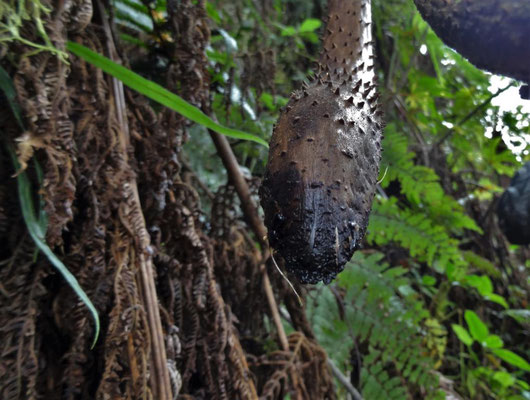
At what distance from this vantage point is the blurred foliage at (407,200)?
140 cm

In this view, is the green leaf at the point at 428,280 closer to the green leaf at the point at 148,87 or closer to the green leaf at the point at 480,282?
the green leaf at the point at 480,282

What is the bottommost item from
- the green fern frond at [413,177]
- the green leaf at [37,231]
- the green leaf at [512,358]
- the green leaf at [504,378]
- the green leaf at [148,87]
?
the green leaf at [504,378]

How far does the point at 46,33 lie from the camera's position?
772mm

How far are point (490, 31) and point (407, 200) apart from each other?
6.59 ft

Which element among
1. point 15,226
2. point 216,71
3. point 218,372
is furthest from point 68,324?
point 216,71

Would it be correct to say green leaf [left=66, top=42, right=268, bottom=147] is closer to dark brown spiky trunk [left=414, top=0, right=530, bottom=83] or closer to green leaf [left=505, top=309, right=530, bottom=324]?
dark brown spiky trunk [left=414, top=0, right=530, bottom=83]

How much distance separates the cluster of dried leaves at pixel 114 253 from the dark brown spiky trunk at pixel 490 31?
0.61 m

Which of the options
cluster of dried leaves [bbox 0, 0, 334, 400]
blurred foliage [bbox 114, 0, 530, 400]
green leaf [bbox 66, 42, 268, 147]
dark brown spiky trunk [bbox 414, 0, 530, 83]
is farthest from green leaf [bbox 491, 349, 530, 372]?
dark brown spiky trunk [bbox 414, 0, 530, 83]

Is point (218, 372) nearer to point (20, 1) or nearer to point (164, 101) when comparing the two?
point (164, 101)

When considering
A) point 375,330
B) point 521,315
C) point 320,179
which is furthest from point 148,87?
point 521,315

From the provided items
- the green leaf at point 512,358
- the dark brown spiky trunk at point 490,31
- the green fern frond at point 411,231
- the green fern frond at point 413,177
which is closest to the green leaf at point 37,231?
the dark brown spiky trunk at point 490,31

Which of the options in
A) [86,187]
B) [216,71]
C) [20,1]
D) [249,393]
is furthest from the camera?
[216,71]

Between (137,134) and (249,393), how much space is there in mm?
596

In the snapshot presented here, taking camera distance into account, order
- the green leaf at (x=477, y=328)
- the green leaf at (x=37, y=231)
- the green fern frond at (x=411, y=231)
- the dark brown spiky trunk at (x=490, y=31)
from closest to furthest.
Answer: the dark brown spiky trunk at (x=490, y=31)
the green leaf at (x=37, y=231)
the green fern frond at (x=411, y=231)
the green leaf at (x=477, y=328)
